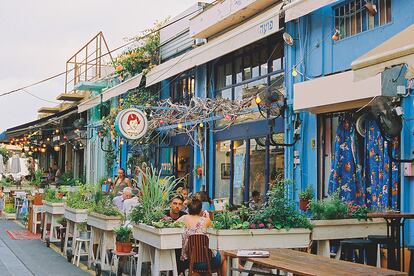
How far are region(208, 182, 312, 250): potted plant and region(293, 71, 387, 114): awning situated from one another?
9.22 ft

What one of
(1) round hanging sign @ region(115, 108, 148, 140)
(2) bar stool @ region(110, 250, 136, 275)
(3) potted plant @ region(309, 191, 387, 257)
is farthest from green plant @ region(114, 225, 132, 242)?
(1) round hanging sign @ region(115, 108, 148, 140)

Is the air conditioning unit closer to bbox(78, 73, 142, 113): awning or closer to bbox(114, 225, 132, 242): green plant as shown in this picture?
bbox(78, 73, 142, 113): awning

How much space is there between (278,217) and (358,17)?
5225mm

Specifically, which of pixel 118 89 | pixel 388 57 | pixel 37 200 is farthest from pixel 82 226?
pixel 118 89

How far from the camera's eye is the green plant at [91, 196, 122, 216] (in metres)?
11.3

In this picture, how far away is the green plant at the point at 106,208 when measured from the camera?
37.2ft

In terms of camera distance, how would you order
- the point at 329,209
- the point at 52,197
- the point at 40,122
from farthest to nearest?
1. the point at 40,122
2. the point at 52,197
3. the point at 329,209

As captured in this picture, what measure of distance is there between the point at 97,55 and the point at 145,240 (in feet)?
59.3

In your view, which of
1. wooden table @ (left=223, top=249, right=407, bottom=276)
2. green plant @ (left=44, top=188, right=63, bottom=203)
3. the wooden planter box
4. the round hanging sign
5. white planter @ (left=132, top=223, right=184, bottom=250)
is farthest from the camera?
the wooden planter box

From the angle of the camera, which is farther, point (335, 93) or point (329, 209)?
point (335, 93)

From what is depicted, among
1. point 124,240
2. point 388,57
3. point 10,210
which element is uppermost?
point 388,57

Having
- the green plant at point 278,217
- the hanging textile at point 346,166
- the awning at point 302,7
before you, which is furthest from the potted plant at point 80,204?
the awning at point 302,7

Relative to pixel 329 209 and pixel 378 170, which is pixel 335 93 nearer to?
pixel 378 170

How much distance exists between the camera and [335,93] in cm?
1123
